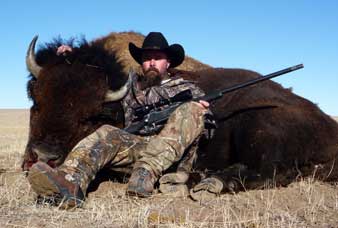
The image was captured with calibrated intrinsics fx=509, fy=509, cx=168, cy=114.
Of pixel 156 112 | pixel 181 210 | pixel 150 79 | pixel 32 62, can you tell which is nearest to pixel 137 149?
pixel 156 112

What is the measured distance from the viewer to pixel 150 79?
22.5ft

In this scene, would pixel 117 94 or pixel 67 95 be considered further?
pixel 117 94

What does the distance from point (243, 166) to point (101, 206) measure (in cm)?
204

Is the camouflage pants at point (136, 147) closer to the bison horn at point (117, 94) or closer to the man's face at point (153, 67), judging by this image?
the bison horn at point (117, 94)

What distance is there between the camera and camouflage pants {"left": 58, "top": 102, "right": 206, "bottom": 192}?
16.3 feet

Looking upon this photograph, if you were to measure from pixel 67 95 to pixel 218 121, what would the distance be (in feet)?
7.33

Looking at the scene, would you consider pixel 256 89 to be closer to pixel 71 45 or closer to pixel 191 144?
pixel 191 144

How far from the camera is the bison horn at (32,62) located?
259 inches

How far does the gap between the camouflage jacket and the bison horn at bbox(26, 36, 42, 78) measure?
1188mm

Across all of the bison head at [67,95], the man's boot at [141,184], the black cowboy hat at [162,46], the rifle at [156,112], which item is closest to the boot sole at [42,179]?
the man's boot at [141,184]

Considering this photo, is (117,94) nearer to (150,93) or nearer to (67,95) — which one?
(150,93)

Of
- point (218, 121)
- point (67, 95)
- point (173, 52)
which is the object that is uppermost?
point (173, 52)

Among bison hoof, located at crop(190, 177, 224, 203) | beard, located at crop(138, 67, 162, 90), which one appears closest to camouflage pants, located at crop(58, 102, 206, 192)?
bison hoof, located at crop(190, 177, 224, 203)

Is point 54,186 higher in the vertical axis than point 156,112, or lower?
lower
